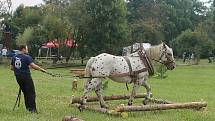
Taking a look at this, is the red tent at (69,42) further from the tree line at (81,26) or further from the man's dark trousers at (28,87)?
the man's dark trousers at (28,87)

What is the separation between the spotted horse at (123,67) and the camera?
13555 millimetres

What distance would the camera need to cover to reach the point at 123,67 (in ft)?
45.1

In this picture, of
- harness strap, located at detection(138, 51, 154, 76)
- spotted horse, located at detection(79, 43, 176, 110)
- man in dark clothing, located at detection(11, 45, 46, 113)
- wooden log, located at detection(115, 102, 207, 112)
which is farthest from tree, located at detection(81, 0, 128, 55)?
man in dark clothing, located at detection(11, 45, 46, 113)

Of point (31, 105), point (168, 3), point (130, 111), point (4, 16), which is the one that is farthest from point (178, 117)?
point (168, 3)

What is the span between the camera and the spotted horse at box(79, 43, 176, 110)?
44.5 feet

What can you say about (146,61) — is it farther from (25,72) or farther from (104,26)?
(104,26)

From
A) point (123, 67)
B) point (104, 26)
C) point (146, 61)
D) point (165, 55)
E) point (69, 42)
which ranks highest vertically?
point (165, 55)

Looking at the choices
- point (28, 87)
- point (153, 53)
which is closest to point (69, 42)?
point (153, 53)

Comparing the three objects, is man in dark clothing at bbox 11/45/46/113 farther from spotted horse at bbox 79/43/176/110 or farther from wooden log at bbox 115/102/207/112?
wooden log at bbox 115/102/207/112

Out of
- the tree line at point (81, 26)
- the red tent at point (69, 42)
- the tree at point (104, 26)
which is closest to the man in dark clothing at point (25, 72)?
the tree line at point (81, 26)

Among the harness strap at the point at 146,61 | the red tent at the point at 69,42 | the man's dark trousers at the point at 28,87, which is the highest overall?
the harness strap at the point at 146,61

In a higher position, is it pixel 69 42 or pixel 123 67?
pixel 123 67

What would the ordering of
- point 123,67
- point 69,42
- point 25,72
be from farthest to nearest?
1. point 69,42
2. point 123,67
3. point 25,72

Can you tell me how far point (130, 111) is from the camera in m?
A: 12.9
